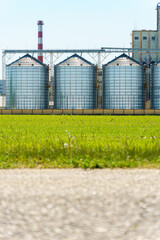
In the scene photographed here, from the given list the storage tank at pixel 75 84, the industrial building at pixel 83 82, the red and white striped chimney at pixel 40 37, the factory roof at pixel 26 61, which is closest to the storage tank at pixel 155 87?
the industrial building at pixel 83 82

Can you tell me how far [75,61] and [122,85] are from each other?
46.2ft

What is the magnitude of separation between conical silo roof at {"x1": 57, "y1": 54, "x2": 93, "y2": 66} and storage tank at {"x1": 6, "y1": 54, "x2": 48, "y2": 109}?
6.54 metres

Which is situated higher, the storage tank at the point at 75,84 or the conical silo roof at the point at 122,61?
the conical silo roof at the point at 122,61

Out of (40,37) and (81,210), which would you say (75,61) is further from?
(81,210)

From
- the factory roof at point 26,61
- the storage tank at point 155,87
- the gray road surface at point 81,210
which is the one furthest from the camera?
the factory roof at point 26,61

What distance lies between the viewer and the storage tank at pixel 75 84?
95.8m

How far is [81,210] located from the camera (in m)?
7.03

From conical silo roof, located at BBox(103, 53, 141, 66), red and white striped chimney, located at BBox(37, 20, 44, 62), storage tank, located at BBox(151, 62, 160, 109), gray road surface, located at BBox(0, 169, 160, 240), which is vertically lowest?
gray road surface, located at BBox(0, 169, 160, 240)

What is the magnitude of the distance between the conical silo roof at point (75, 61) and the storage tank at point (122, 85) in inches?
217

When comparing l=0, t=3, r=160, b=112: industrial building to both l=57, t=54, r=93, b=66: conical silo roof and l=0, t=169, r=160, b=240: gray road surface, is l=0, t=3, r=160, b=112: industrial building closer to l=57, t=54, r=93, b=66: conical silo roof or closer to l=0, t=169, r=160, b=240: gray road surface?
l=57, t=54, r=93, b=66: conical silo roof

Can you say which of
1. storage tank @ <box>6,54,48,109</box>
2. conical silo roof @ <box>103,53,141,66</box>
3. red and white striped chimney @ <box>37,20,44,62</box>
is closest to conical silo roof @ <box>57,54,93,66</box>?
conical silo roof @ <box>103,53,141,66</box>

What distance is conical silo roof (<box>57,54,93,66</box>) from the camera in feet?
316

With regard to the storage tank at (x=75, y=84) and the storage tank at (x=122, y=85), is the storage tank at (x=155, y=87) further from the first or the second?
the storage tank at (x=75, y=84)

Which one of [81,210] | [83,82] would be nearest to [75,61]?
[83,82]
